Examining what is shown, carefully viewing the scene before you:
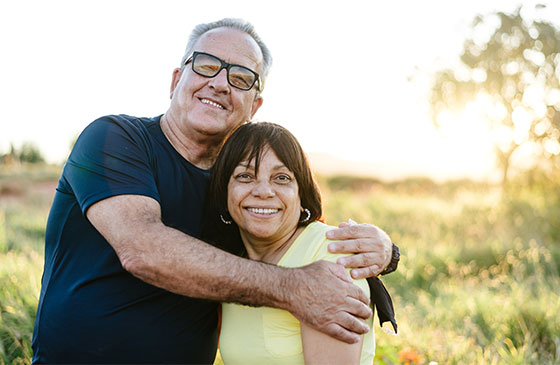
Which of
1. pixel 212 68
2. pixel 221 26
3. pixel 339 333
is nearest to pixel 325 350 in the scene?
pixel 339 333

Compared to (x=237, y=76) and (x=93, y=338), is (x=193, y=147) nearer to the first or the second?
(x=237, y=76)

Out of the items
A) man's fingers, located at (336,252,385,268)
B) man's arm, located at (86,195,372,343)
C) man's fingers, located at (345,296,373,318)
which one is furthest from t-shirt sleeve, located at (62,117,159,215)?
man's fingers, located at (345,296,373,318)

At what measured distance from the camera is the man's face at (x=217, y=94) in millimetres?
3250

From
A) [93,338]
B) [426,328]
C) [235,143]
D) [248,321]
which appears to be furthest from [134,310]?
[426,328]

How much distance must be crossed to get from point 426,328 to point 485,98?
21222 mm

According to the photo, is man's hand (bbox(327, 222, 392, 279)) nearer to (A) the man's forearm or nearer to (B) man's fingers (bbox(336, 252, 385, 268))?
(B) man's fingers (bbox(336, 252, 385, 268))

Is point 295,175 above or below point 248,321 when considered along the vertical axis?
above

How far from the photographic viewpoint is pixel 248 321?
2.48 m

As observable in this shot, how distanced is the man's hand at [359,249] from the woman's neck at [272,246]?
301 millimetres

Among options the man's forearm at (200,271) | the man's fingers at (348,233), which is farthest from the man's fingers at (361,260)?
the man's forearm at (200,271)

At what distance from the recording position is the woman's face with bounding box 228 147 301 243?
2.61 m

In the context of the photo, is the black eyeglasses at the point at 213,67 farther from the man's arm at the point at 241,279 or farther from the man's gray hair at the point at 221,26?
the man's arm at the point at 241,279

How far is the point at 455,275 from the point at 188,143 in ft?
20.8

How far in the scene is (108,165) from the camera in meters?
2.55
